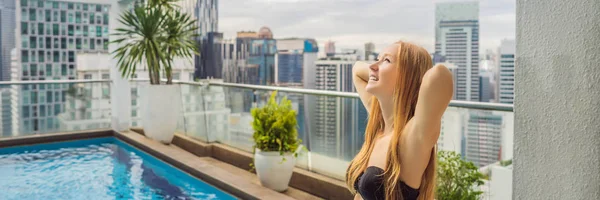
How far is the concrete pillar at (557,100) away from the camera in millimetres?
1406

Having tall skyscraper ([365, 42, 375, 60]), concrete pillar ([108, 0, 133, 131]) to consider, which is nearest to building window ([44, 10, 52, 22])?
concrete pillar ([108, 0, 133, 131])

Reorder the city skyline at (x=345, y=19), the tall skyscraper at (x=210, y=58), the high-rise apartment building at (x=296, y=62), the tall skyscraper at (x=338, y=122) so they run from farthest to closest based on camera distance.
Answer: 1. the tall skyscraper at (x=210, y=58)
2. the high-rise apartment building at (x=296, y=62)
3. the city skyline at (x=345, y=19)
4. the tall skyscraper at (x=338, y=122)

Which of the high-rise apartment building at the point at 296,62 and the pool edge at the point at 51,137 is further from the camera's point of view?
the pool edge at the point at 51,137

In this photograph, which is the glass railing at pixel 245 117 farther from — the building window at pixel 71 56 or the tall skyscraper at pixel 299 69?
the building window at pixel 71 56

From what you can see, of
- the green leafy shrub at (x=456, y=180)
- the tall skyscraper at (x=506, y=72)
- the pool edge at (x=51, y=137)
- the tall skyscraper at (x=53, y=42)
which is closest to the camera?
the green leafy shrub at (x=456, y=180)

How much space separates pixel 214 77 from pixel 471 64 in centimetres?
388

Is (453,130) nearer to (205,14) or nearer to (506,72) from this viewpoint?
(506,72)

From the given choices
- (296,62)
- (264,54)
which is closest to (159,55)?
(264,54)

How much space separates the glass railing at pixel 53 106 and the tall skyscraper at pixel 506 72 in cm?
628

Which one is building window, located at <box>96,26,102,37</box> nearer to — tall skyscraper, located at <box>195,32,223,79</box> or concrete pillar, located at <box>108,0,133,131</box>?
concrete pillar, located at <box>108,0,133,131</box>

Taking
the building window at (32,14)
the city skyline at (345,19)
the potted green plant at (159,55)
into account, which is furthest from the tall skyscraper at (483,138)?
the building window at (32,14)

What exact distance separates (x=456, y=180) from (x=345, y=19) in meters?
4.12

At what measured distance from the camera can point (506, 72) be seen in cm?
433

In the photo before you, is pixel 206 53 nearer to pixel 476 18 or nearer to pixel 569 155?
pixel 476 18
